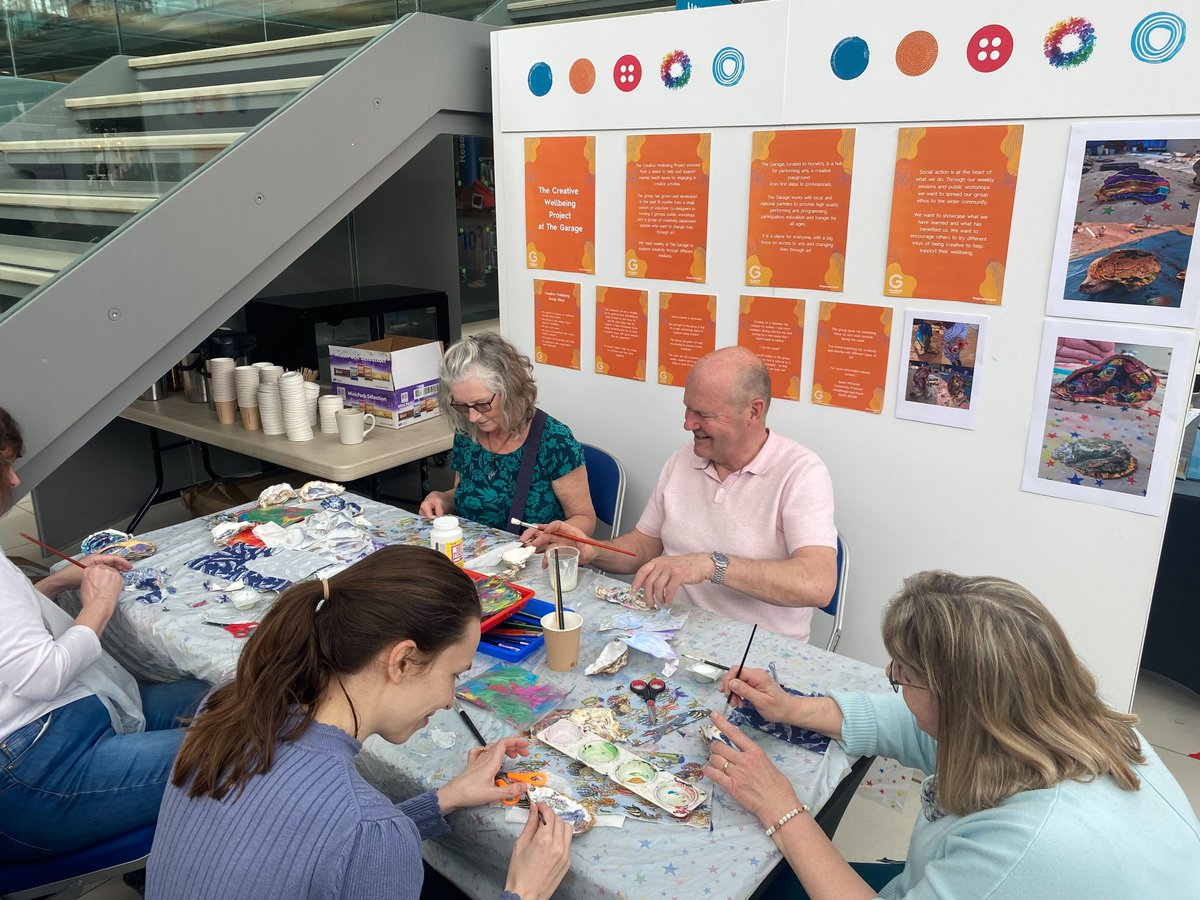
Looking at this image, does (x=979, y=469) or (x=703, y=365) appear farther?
(x=979, y=469)

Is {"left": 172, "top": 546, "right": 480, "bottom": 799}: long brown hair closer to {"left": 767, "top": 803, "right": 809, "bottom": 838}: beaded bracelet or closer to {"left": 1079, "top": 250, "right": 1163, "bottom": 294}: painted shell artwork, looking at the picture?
{"left": 767, "top": 803, "right": 809, "bottom": 838}: beaded bracelet

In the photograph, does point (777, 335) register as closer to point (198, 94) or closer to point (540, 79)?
point (540, 79)

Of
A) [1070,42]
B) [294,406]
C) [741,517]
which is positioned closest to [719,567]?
[741,517]

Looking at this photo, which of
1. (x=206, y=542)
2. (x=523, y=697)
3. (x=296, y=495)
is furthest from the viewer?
(x=296, y=495)

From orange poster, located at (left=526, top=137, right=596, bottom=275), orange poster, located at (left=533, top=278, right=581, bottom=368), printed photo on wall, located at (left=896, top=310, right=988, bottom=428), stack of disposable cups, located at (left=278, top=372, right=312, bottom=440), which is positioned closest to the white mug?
stack of disposable cups, located at (left=278, top=372, right=312, bottom=440)

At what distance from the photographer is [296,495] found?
261 centimetres

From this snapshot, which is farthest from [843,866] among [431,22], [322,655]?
[431,22]

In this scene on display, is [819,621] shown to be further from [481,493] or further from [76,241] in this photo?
[76,241]

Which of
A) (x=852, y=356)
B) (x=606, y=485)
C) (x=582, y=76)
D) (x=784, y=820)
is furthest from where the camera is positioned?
(x=582, y=76)

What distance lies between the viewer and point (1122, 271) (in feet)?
6.63

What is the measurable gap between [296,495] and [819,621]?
170cm

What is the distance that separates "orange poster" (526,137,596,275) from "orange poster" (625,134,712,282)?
17cm

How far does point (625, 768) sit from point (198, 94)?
288cm

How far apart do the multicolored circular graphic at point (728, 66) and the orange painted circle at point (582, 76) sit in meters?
0.50
